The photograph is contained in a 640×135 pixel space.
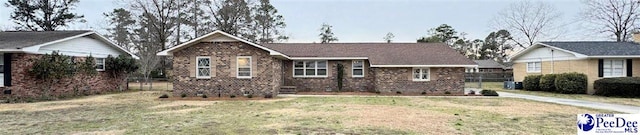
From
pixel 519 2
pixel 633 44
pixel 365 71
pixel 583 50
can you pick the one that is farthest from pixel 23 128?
pixel 519 2

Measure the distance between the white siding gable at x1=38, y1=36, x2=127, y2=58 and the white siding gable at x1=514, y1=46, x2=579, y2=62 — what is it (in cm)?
2587

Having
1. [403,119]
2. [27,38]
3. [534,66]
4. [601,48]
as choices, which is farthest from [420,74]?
[27,38]

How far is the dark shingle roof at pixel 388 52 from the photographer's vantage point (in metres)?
21.6

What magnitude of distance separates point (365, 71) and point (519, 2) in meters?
25.6

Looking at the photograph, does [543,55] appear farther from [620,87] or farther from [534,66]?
[620,87]

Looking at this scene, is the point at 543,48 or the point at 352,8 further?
the point at 352,8

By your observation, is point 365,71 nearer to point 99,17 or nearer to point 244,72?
point 244,72

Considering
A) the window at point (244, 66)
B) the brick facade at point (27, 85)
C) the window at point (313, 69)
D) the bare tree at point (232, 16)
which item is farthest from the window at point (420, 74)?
the bare tree at point (232, 16)

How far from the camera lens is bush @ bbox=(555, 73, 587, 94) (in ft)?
70.6

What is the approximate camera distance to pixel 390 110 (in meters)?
12.6

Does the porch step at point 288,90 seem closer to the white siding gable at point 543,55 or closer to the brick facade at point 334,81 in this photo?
the brick facade at point 334,81

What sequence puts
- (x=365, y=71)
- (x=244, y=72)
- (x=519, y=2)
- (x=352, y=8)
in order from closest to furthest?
(x=244, y=72) < (x=365, y=71) < (x=352, y=8) < (x=519, y=2)

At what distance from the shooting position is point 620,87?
19.5 m

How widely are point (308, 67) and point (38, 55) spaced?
1257cm
